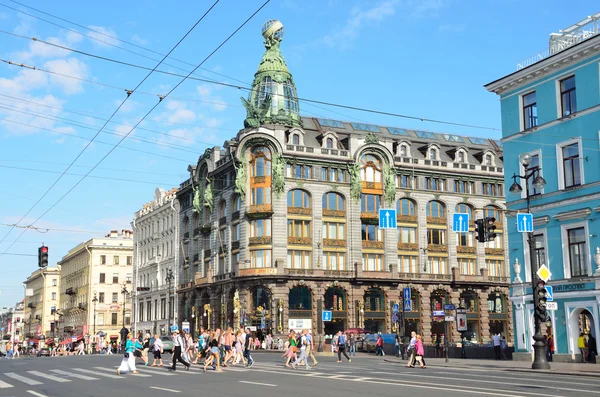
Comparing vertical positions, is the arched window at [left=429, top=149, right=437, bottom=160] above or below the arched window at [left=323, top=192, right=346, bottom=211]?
above

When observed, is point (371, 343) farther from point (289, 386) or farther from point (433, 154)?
point (289, 386)

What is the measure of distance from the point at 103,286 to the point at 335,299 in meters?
52.4

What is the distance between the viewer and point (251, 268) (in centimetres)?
7119

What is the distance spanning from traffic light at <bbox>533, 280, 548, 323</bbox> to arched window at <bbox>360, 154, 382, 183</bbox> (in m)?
46.7

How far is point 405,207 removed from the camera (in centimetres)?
7888

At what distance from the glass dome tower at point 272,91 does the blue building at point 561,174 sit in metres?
38.9

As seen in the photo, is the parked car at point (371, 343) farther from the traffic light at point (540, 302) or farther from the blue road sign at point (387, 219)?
the traffic light at point (540, 302)

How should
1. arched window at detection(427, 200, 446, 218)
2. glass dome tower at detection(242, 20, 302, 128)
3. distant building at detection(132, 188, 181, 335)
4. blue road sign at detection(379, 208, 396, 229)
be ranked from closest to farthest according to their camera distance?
blue road sign at detection(379, 208, 396, 229) < glass dome tower at detection(242, 20, 302, 128) < arched window at detection(427, 200, 446, 218) < distant building at detection(132, 188, 181, 335)

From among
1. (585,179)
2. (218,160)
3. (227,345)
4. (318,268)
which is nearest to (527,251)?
(585,179)

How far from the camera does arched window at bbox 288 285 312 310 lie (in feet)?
235

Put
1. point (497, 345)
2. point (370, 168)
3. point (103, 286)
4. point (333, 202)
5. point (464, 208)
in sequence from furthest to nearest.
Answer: point (103, 286), point (464, 208), point (370, 168), point (333, 202), point (497, 345)

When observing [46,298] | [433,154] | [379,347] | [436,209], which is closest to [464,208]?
[436,209]

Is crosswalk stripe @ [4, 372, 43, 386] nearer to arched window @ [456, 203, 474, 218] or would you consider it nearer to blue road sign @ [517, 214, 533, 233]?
blue road sign @ [517, 214, 533, 233]

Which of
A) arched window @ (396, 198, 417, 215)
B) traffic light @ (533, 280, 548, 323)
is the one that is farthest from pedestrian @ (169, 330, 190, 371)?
arched window @ (396, 198, 417, 215)
